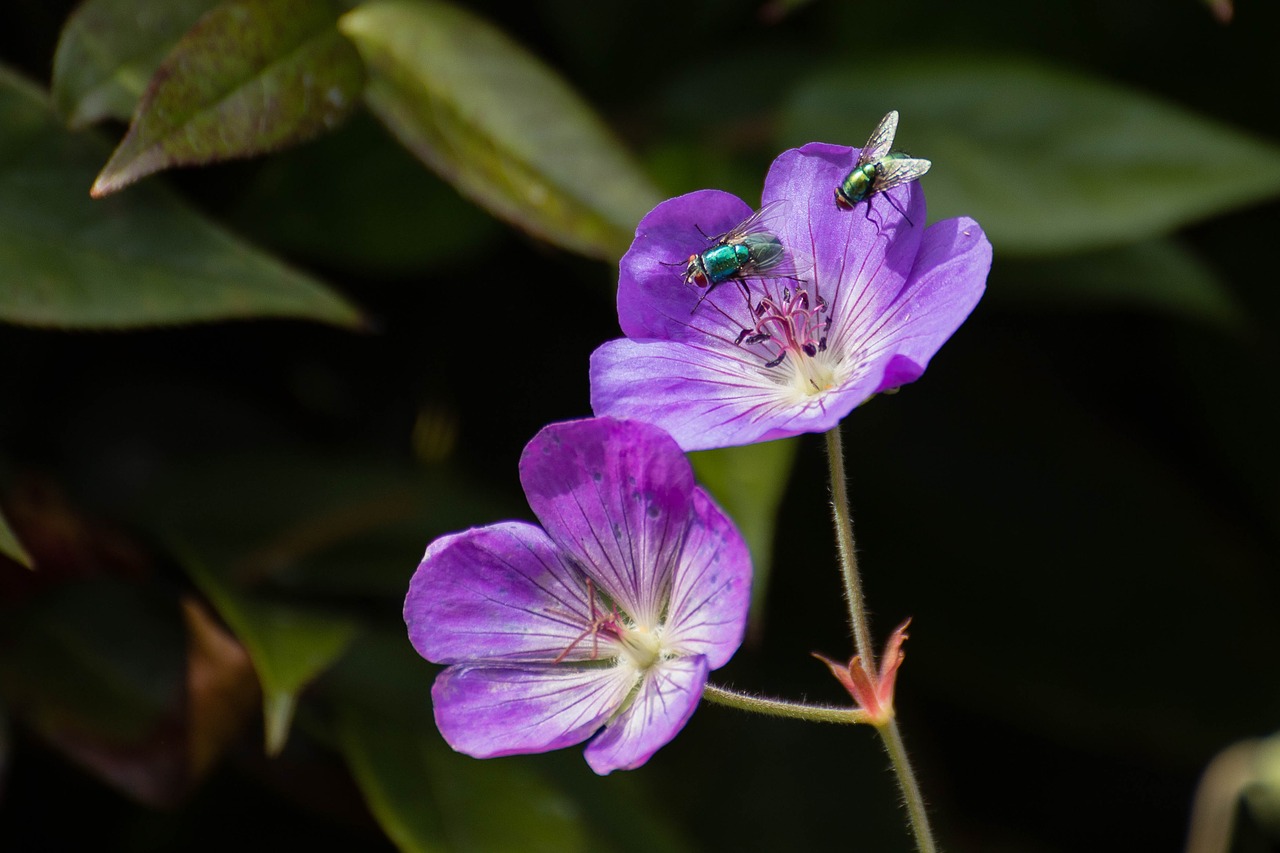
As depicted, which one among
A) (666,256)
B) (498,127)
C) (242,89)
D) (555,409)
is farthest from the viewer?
(555,409)

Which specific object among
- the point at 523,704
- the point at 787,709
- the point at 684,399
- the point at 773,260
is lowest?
the point at 523,704

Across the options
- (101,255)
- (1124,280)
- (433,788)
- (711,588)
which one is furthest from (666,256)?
(1124,280)

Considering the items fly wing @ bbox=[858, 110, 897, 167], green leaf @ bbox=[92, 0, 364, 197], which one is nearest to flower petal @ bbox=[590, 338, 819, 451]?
fly wing @ bbox=[858, 110, 897, 167]

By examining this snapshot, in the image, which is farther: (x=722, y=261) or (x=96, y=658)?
(x=96, y=658)

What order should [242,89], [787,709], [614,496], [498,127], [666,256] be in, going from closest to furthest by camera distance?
[787,709] < [614,496] < [666,256] < [242,89] < [498,127]

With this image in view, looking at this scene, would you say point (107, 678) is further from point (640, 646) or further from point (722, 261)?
point (722, 261)

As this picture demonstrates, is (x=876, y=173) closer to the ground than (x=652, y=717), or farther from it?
farther from it

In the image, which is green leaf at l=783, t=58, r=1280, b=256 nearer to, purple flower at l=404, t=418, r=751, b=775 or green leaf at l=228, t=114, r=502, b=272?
green leaf at l=228, t=114, r=502, b=272

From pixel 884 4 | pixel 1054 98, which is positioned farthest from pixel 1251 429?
pixel 884 4
